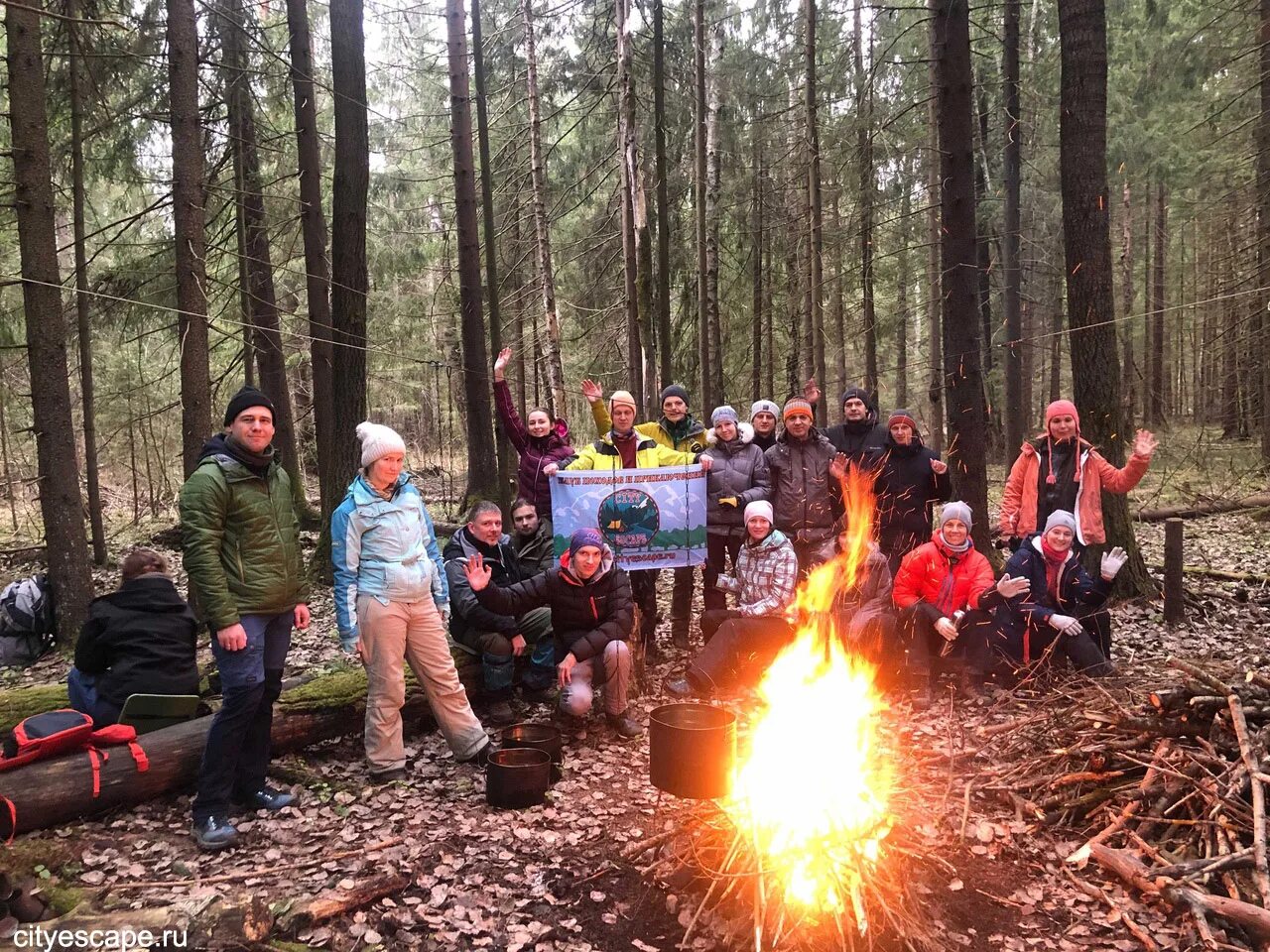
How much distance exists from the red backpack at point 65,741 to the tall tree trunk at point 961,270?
775cm

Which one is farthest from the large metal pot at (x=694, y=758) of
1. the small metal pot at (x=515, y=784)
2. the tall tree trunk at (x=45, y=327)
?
the tall tree trunk at (x=45, y=327)

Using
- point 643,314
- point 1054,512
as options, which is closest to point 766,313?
point 643,314

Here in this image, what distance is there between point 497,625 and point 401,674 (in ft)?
3.63

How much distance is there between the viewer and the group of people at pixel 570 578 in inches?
173

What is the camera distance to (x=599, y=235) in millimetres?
17500

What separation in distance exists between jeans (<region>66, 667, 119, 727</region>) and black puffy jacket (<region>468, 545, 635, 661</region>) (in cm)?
244

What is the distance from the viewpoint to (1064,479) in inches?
272

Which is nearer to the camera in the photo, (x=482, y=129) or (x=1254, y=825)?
(x=1254, y=825)

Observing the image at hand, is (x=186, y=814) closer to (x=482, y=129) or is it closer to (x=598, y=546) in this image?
(x=598, y=546)

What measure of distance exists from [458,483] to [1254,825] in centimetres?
1750

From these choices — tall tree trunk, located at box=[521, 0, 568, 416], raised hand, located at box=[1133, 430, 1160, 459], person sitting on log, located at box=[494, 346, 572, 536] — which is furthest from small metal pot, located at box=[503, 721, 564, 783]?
tall tree trunk, located at box=[521, 0, 568, 416]

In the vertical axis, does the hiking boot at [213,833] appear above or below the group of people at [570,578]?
below

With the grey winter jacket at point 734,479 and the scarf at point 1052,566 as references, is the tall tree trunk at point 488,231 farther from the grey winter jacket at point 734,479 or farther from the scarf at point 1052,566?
the scarf at point 1052,566

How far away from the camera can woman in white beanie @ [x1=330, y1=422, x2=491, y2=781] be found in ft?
16.0
